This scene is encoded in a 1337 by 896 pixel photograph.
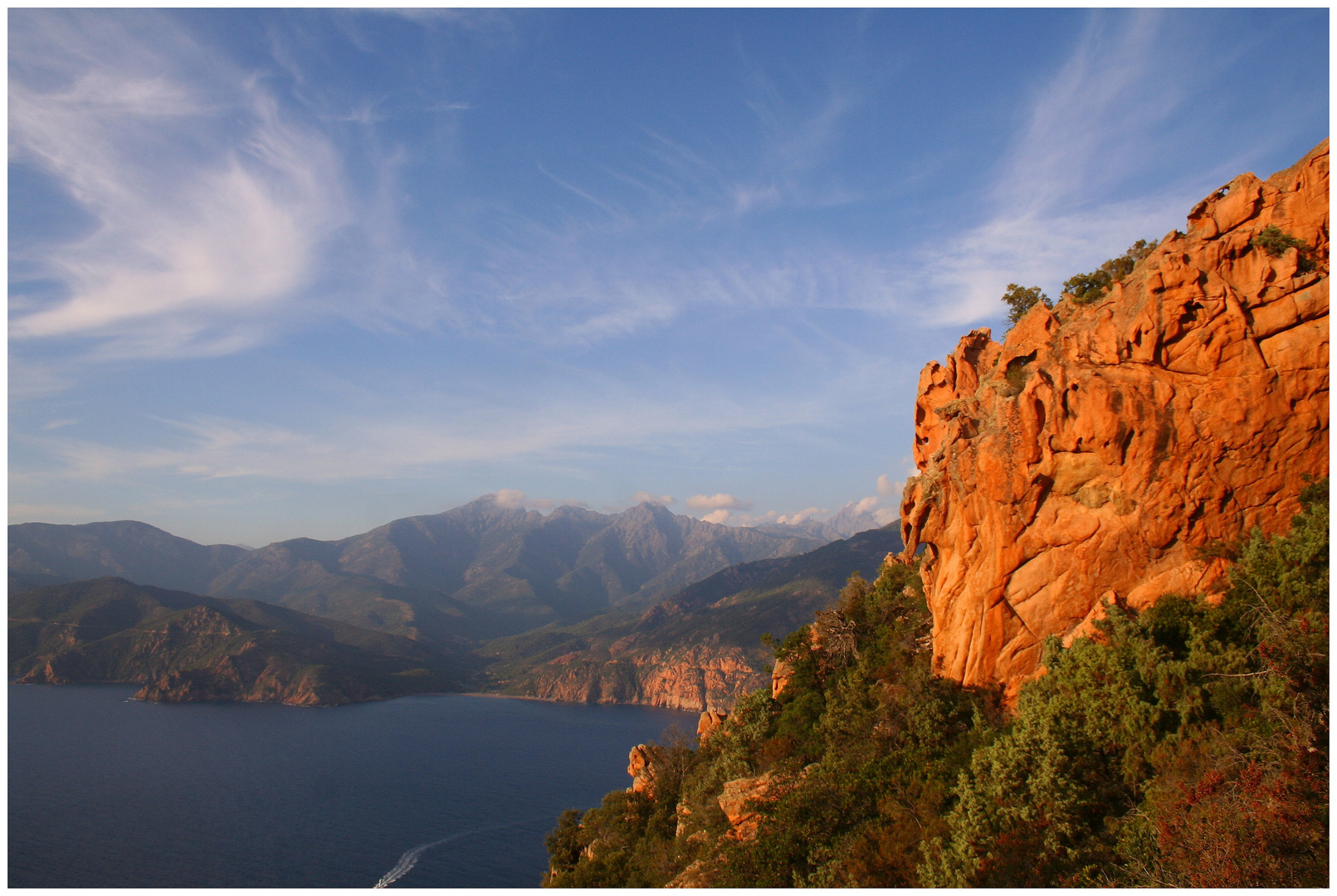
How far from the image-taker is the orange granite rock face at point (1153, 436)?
86.3 feet

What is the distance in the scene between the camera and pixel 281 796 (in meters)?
122

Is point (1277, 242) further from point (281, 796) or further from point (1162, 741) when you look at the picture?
point (281, 796)

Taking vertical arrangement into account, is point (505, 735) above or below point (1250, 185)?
below

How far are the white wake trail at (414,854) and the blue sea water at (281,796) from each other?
694 millimetres

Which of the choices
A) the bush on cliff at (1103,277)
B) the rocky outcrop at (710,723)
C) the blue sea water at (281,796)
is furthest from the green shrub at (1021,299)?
the blue sea water at (281,796)

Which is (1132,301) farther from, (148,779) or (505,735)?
(505,735)

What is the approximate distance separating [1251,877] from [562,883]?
48.8m

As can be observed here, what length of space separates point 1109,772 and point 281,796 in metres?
141

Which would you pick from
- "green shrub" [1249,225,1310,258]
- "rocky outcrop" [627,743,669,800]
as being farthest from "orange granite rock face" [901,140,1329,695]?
"rocky outcrop" [627,743,669,800]

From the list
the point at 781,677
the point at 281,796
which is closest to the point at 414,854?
the point at 281,796

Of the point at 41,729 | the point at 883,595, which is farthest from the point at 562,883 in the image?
the point at 41,729

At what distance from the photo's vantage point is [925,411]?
1964 inches

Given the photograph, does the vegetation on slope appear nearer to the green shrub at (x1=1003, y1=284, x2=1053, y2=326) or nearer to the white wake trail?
the green shrub at (x1=1003, y1=284, x2=1053, y2=326)

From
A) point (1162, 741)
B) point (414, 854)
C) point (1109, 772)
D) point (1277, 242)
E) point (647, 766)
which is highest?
point (1277, 242)
